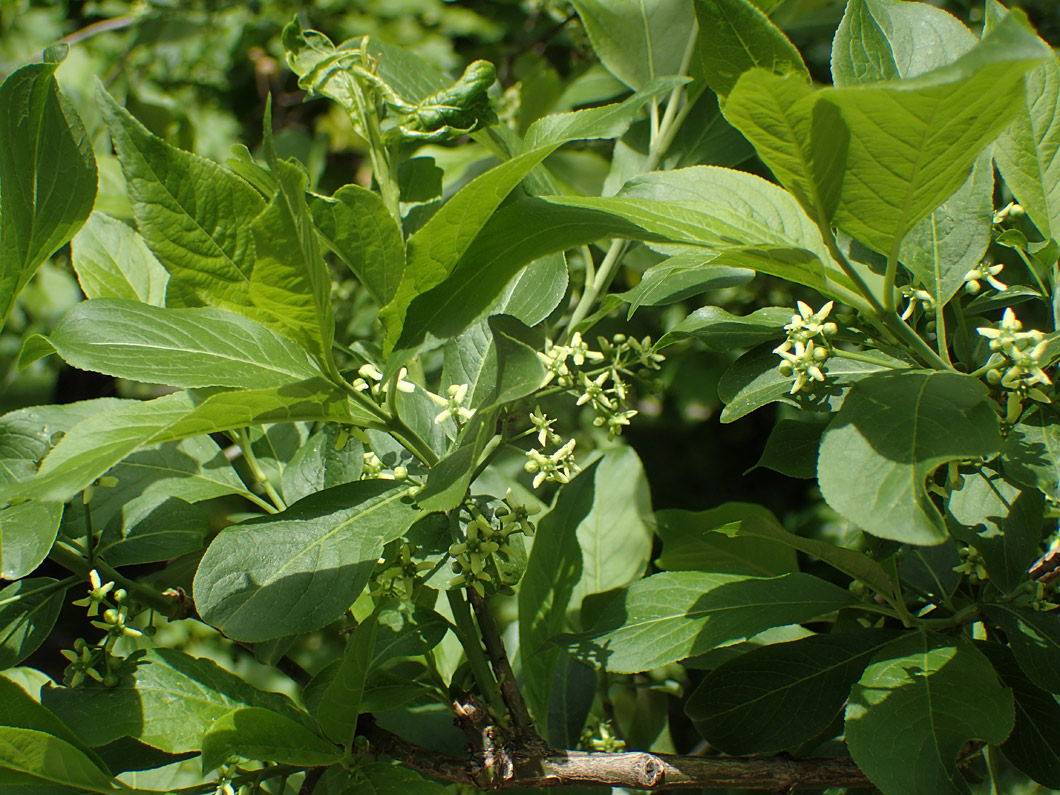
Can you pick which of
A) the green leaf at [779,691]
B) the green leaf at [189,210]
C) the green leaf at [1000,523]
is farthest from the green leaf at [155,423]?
the green leaf at [1000,523]

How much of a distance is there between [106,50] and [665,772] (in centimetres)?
314

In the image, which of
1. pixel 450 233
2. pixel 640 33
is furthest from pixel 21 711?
pixel 640 33

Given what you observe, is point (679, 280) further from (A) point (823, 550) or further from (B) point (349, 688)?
(B) point (349, 688)

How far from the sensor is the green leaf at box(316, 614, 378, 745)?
0.84m

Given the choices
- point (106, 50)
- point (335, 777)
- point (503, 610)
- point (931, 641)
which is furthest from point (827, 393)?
point (106, 50)

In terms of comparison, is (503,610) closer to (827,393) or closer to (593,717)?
(593,717)

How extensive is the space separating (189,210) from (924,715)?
0.85 metres

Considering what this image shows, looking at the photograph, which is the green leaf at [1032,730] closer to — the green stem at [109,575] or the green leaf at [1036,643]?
the green leaf at [1036,643]

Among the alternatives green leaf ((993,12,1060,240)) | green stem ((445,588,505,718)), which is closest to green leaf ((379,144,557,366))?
green stem ((445,588,505,718))

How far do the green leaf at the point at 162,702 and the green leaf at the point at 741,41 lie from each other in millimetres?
799

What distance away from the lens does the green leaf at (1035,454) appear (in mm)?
818

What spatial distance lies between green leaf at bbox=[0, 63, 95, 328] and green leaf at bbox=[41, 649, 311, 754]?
1.33 ft

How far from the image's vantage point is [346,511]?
0.85 metres

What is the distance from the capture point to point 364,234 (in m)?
0.76
